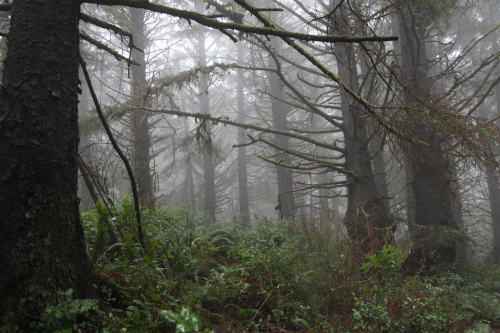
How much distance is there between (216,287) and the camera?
11.1ft

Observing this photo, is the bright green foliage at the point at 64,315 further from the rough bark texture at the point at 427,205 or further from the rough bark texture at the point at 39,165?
the rough bark texture at the point at 427,205

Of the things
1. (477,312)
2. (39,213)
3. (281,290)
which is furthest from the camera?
(477,312)

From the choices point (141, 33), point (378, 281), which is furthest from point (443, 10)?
point (141, 33)

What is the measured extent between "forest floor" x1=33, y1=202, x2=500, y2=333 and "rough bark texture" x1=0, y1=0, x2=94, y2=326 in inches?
9.0

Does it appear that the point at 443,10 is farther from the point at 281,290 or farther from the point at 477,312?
the point at 281,290

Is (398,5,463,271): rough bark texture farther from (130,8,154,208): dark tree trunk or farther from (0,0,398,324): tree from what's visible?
(130,8,154,208): dark tree trunk

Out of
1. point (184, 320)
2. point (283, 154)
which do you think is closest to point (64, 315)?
point (184, 320)

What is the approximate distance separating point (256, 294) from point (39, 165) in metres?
2.70

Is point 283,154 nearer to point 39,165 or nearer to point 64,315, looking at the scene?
point 39,165

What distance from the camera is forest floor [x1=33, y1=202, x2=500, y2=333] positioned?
255 cm

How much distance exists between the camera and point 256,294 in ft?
12.2

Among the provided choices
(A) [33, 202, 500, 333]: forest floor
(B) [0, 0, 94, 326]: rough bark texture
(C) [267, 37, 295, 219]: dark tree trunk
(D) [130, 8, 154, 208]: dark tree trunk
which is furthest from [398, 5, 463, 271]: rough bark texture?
(C) [267, 37, 295, 219]: dark tree trunk

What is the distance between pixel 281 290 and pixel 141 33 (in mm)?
11136

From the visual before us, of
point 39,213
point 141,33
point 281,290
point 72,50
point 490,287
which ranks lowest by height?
point 490,287
